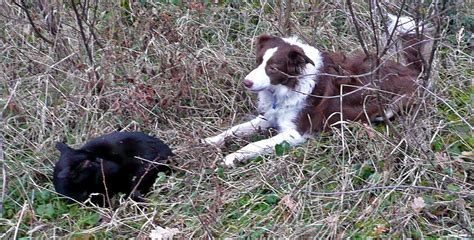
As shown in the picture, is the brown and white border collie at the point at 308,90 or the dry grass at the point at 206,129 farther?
the brown and white border collie at the point at 308,90

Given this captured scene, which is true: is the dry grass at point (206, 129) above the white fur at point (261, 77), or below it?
below

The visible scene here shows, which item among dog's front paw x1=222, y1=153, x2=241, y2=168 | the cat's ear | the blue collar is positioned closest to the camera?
the cat's ear

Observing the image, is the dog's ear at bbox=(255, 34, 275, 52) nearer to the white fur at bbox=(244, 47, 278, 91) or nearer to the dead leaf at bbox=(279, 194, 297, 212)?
the white fur at bbox=(244, 47, 278, 91)

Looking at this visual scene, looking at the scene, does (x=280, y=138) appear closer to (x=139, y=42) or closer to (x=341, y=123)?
(x=341, y=123)

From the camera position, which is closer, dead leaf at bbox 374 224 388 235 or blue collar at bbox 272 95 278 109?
dead leaf at bbox 374 224 388 235

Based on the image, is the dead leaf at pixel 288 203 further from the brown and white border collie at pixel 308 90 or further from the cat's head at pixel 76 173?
the cat's head at pixel 76 173

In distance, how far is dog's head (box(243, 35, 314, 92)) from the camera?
16.8 feet

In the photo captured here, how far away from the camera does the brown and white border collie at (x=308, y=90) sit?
201 inches

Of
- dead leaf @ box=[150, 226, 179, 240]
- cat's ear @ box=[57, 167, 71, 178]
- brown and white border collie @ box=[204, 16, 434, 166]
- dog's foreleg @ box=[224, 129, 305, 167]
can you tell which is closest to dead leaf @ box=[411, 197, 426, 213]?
brown and white border collie @ box=[204, 16, 434, 166]

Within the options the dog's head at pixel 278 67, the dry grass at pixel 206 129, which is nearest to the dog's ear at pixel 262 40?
the dog's head at pixel 278 67

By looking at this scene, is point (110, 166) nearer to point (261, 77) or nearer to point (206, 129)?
point (206, 129)

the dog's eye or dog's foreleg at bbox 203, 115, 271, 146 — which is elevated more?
the dog's eye

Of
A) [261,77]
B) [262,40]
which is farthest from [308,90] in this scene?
[262,40]

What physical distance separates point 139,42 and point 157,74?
495 mm
